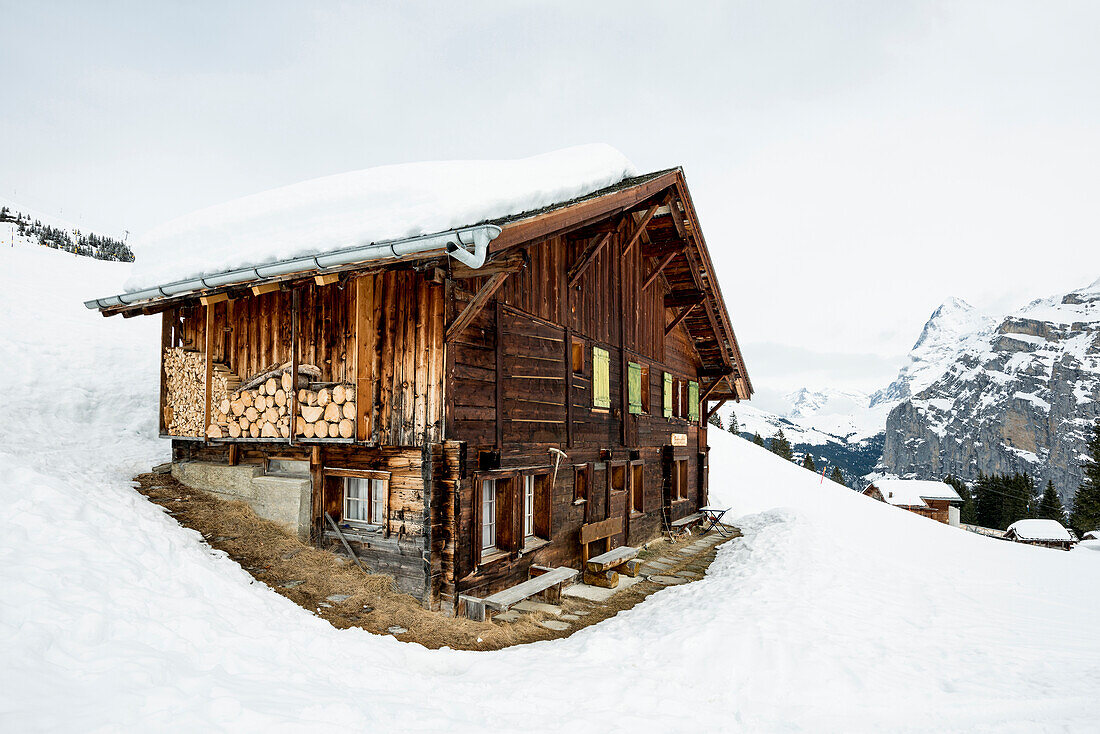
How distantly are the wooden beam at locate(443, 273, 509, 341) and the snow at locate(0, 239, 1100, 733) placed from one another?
4036 mm

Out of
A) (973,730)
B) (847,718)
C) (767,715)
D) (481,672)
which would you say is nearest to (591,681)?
(481,672)

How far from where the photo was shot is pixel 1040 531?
164ft

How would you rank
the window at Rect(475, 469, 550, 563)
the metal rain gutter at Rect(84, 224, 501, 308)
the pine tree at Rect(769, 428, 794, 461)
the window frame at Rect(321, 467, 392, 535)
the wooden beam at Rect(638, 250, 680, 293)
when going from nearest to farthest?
the metal rain gutter at Rect(84, 224, 501, 308)
the window frame at Rect(321, 467, 392, 535)
the window at Rect(475, 469, 550, 563)
the wooden beam at Rect(638, 250, 680, 293)
the pine tree at Rect(769, 428, 794, 461)

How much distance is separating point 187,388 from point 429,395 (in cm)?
558

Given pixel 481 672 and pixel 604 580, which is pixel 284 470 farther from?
pixel 604 580

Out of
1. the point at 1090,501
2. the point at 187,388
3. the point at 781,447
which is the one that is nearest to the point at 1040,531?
the point at 1090,501

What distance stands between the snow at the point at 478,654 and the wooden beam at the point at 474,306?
4.04m

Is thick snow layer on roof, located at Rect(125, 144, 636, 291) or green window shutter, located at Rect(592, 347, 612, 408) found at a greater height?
thick snow layer on roof, located at Rect(125, 144, 636, 291)

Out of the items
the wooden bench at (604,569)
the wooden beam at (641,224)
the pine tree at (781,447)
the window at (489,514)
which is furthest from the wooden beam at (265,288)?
the pine tree at (781,447)

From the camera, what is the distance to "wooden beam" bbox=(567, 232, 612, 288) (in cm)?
1223

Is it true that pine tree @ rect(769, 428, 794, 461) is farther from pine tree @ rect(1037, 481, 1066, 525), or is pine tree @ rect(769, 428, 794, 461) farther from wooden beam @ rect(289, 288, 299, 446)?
wooden beam @ rect(289, 288, 299, 446)

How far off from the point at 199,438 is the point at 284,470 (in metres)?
1.91

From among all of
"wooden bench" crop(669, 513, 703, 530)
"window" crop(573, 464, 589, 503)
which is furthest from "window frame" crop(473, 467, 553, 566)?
"wooden bench" crop(669, 513, 703, 530)

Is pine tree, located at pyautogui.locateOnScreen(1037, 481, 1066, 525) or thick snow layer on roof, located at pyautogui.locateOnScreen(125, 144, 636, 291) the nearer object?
thick snow layer on roof, located at pyautogui.locateOnScreen(125, 144, 636, 291)
